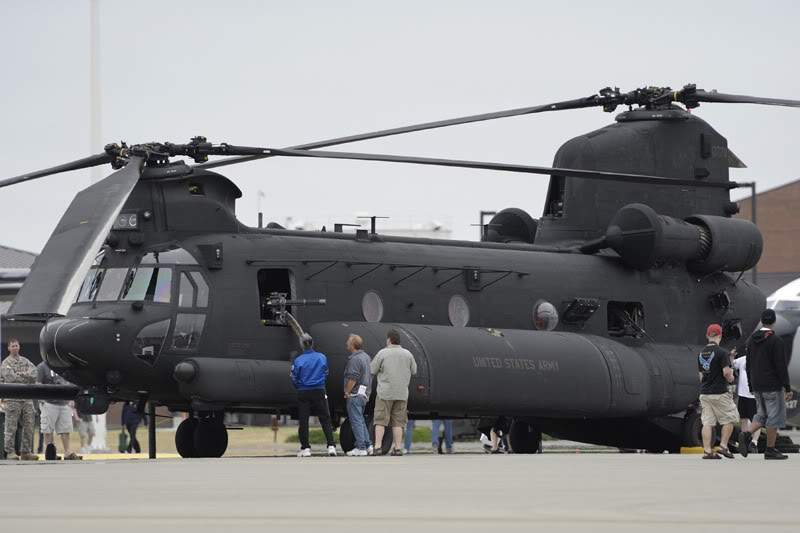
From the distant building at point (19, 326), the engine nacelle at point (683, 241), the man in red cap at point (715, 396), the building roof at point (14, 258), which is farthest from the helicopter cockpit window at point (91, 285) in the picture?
the building roof at point (14, 258)

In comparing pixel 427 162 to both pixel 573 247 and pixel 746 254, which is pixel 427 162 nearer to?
pixel 573 247

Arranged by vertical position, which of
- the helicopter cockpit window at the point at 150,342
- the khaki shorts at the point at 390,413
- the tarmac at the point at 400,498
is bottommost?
the khaki shorts at the point at 390,413

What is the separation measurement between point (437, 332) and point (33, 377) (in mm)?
6663

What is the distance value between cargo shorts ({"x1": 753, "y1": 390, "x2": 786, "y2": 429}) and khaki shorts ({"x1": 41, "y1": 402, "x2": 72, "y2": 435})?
1180 centimetres

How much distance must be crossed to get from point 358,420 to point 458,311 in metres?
3.62

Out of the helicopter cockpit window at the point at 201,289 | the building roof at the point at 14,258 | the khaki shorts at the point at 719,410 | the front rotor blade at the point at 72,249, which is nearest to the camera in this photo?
the front rotor blade at the point at 72,249

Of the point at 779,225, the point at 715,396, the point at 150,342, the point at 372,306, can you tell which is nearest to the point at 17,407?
the point at 150,342

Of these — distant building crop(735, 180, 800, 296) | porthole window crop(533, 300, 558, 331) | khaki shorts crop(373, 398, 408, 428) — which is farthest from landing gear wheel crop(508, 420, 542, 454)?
distant building crop(735, 180, 800, 296)

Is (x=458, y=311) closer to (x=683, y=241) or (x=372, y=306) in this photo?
(x=372, y=306)

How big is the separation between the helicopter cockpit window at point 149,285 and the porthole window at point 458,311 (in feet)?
16.0

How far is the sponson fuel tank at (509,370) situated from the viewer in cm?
2092

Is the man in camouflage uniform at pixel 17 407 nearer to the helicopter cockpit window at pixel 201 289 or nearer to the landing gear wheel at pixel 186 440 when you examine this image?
the landing gear wheel at pixel 186 440

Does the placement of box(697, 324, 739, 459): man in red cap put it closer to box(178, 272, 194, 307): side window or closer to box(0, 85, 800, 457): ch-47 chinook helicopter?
box(0, 85, 800, 457): ch-47 chinook helicopter

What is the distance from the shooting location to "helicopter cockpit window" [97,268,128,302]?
2034 centimetres
